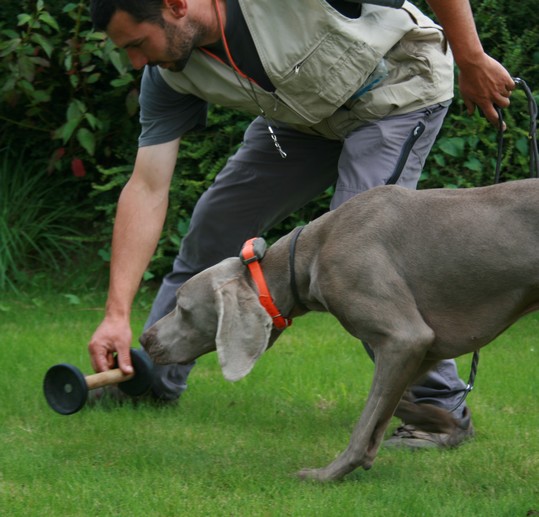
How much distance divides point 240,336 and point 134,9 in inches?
52.7

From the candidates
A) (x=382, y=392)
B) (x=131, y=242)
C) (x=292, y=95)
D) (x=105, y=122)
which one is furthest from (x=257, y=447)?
(x=105, y=122)

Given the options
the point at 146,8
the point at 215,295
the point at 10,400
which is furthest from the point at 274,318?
the point at 10,400

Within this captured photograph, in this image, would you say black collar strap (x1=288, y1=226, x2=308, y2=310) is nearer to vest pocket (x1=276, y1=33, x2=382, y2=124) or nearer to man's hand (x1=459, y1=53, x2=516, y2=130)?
vest pocket (x1=276, y1=33, x2=382, y2=124)

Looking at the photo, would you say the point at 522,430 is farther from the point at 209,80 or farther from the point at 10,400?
the point at 10,400

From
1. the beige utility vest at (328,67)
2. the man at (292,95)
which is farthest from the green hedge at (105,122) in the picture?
the beige utility vest at (328,67)

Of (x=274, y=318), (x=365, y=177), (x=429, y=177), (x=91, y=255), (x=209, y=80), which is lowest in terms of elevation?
(x=91, y=255)

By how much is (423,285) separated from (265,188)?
1.22 metres

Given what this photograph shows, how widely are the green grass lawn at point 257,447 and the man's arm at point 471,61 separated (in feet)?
4.86

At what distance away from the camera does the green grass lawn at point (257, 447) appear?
3.74 meters

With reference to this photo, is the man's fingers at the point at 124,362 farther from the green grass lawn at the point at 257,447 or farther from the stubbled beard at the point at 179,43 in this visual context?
the stubbled beard at the point at 179,43

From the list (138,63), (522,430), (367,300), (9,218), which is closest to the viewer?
(367,300)

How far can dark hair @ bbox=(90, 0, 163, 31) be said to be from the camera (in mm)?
4094

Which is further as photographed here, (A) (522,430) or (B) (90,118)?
(B) (90,118)

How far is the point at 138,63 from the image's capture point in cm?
430
